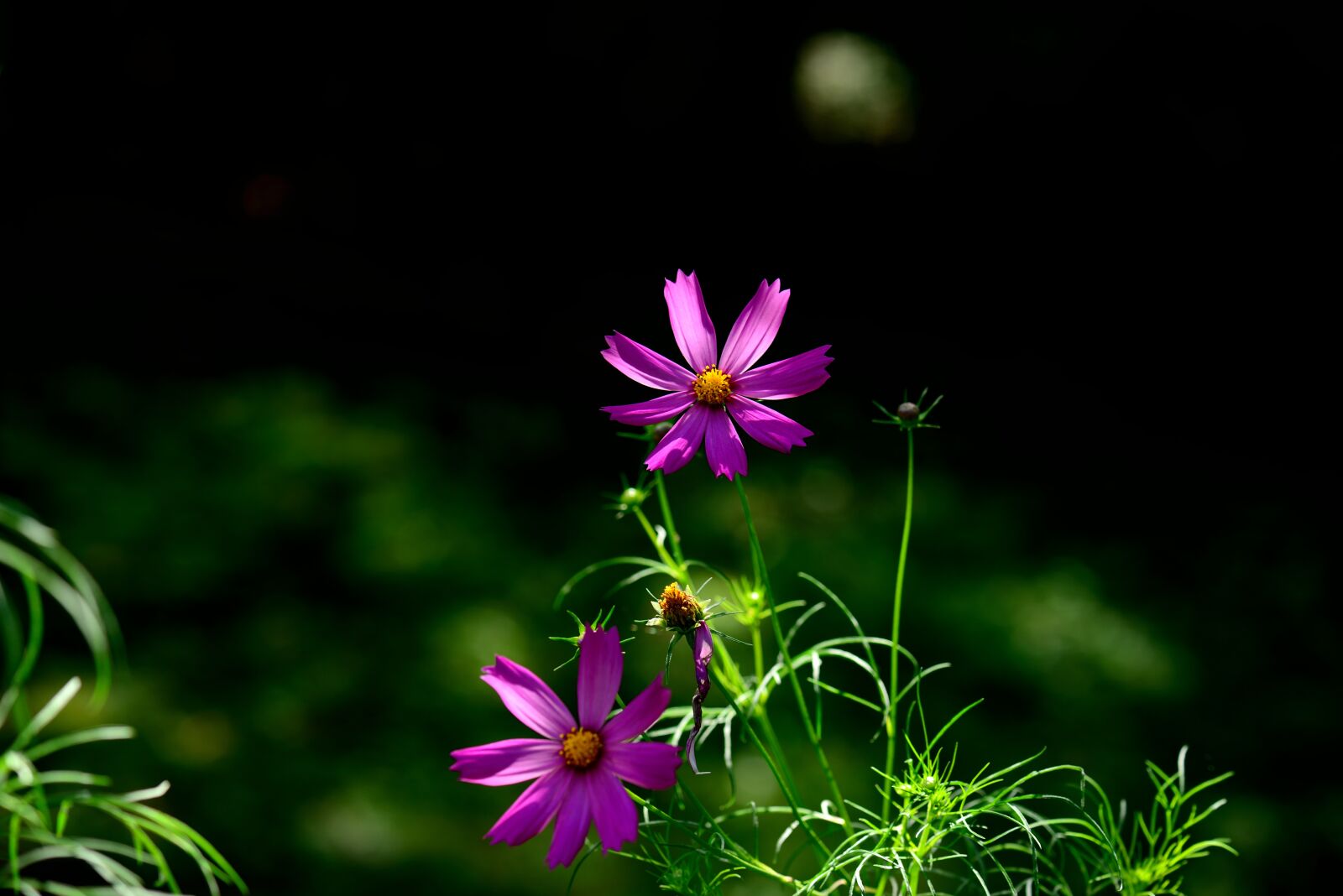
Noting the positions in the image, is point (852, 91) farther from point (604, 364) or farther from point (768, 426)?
point (768, 426)

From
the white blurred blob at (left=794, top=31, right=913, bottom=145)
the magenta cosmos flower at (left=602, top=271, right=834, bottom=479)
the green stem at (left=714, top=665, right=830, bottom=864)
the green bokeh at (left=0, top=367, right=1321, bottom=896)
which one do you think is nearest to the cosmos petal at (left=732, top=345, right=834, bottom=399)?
the magenta cosmos flower at (left=602, top=271, right=834, bottom=479)

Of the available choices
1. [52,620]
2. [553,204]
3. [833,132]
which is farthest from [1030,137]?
[52,620]

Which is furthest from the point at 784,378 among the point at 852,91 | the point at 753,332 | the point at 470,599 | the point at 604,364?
the point at 852,91

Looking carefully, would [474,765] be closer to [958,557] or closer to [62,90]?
[958,557]

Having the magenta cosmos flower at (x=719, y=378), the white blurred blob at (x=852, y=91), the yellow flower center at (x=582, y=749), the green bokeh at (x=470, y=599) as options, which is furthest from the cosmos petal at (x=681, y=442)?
the white blurred blob at (x=852, y=91)

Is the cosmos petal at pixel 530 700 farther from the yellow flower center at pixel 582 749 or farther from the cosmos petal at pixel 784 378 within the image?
the cosmos petal at pixel 784 378

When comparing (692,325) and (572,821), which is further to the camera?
(692,325)

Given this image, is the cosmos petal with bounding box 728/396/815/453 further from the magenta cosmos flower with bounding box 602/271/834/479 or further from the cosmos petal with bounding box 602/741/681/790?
the cosmos petal with bounding box 602/741/681/790
